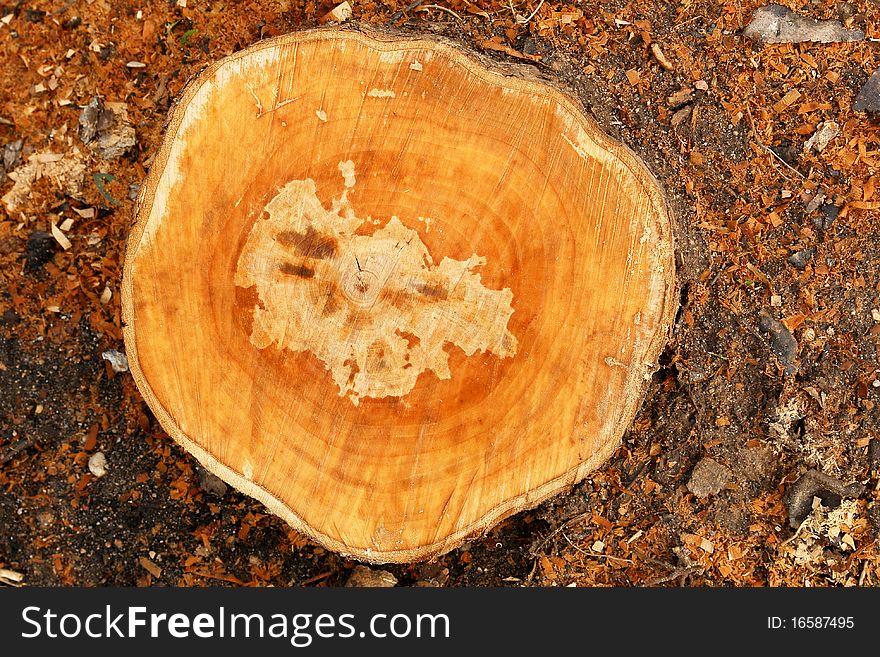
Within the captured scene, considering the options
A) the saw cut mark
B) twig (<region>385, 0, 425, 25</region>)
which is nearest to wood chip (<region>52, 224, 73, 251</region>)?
the saw cut mark

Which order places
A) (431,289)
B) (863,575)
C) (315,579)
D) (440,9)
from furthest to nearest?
(315,579), (440,9), (863,575), (431,289)

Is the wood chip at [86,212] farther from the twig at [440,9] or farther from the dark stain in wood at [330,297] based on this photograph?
the twig at [440,9]

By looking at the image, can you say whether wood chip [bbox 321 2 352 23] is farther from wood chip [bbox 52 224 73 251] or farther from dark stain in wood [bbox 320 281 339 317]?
wood chip [bbox 52 224 73 251]

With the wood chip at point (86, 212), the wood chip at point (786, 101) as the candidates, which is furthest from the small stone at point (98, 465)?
the wood chip at point (786, 101)

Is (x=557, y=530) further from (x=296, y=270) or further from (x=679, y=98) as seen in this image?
(x=679, y=98)

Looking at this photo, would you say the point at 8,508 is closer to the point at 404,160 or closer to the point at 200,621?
the point at 200,621

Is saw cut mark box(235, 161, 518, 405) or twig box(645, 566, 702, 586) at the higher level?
saw cut mark box(235, 161, 518, 405)

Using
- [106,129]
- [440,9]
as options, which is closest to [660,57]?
[440,9]
